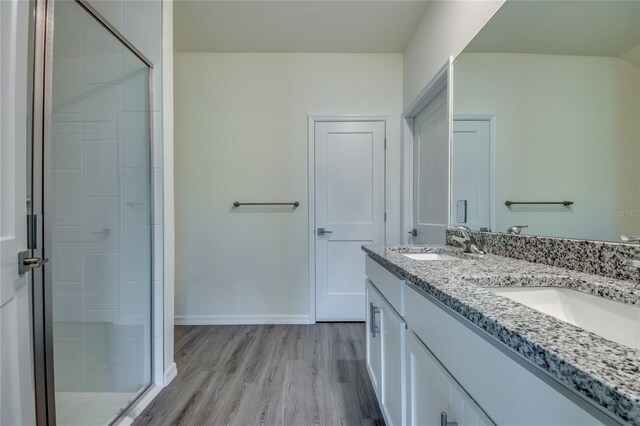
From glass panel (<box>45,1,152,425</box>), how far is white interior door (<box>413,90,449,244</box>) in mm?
1876

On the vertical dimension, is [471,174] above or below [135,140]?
below

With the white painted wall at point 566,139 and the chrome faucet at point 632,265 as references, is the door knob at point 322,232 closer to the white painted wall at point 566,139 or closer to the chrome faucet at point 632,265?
the white painted wall at point 566,139

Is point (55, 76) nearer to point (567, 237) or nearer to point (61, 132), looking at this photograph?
point (61, 132)

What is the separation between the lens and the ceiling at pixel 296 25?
6.65ft

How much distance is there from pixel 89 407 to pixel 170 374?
43 cm

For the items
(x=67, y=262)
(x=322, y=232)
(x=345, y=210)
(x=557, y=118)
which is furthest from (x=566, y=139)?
(x=67, y=262)

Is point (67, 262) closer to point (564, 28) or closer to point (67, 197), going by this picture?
point (67, 197)

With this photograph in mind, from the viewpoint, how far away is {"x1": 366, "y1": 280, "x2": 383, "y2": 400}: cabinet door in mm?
1317

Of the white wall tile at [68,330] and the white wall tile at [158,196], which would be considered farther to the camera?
the white wall tile at [158,196]

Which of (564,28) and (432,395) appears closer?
(432,395)

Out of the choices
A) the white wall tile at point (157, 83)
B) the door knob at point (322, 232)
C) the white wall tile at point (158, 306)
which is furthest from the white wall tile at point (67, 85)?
the door knob at point (322, 232)

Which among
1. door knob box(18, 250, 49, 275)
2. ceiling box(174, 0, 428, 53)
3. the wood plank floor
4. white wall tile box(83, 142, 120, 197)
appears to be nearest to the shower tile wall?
white wall tile box(83, 142, 120, 197)

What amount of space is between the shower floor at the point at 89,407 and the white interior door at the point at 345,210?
5.13 ft

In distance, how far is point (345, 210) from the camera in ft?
8.70
